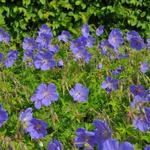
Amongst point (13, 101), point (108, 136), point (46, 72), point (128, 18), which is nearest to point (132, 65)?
point (46, 72)

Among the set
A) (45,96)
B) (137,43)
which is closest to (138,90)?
(45,96)

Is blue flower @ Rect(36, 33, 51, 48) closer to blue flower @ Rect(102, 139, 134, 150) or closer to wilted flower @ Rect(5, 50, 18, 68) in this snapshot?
wilted flower @ Rect(5, 50, 18, 68)

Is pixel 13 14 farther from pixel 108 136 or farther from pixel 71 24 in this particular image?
pixel 108 136

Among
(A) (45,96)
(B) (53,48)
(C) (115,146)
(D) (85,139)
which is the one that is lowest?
(B) (53,48)

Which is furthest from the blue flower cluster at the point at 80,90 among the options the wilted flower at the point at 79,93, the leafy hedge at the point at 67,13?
the leafy hedge at the point at 67,13

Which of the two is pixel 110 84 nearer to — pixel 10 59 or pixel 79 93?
pixel 79 93
